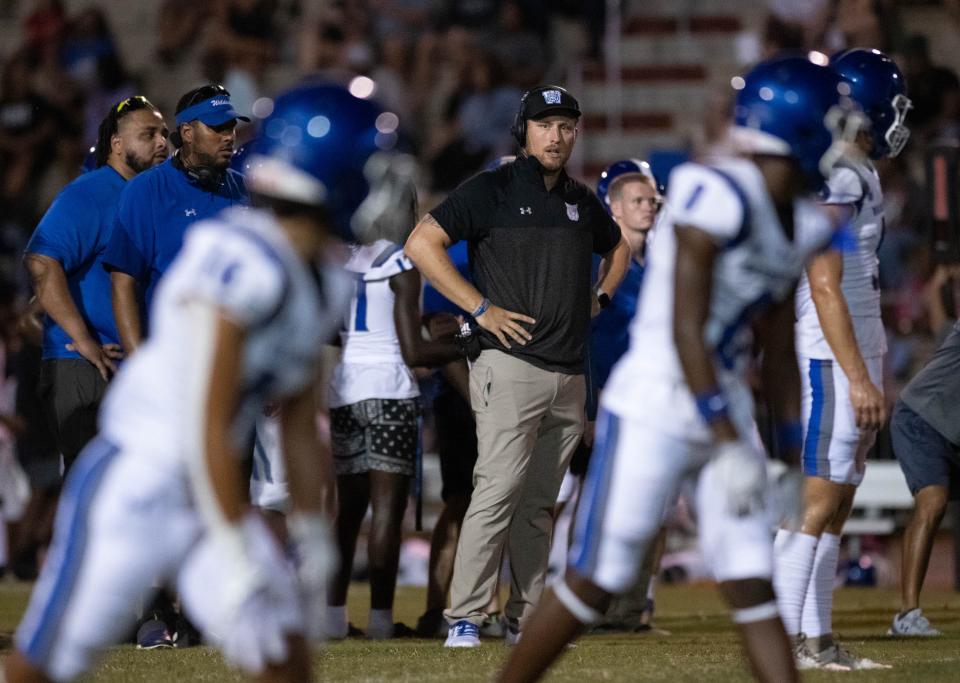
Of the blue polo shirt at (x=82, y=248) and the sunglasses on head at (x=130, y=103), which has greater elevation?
the sunglasses on head at (x=130, y=103)

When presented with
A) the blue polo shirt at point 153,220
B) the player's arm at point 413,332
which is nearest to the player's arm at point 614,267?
the player's arm at point 413,332

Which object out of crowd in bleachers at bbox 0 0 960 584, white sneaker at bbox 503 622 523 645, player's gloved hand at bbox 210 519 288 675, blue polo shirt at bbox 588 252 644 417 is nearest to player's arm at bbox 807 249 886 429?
white sneaker at bbox 503 622 523 645

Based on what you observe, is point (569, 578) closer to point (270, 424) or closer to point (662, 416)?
point (662, 416)

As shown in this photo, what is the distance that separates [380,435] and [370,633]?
88 centimetres

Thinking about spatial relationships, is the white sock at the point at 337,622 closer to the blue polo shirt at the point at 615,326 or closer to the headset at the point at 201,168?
the blue polo shirt at the point at 615,326

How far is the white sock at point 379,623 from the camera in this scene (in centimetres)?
750

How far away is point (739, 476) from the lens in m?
4.13

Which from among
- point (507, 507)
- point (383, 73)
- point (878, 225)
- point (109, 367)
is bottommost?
point (507, 507)

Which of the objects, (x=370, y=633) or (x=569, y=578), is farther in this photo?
(x=370, y=633)

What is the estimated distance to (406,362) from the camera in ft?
24.1

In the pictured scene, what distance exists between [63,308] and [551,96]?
7.23ft

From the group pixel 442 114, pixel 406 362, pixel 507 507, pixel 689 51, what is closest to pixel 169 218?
pixel 406 362

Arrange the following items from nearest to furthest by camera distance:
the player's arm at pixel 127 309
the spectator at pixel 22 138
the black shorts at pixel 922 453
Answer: the player's arm at pixel 127 309
the black shorts at pixel 922 453
the spectator at pixel 22 138

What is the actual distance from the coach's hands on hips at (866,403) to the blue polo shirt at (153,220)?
2666 mm
